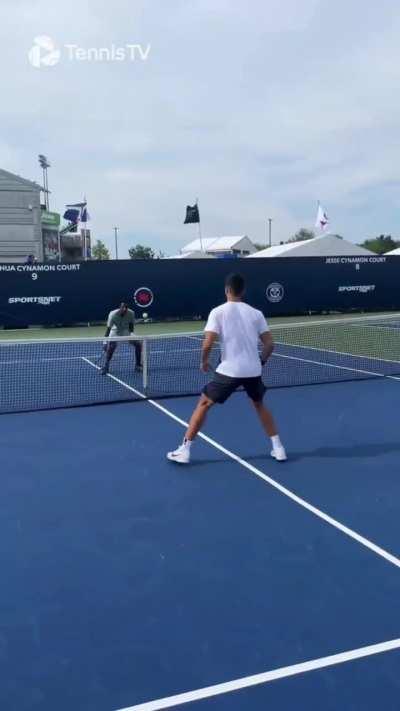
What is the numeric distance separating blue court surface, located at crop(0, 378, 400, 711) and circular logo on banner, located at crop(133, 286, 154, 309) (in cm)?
1400

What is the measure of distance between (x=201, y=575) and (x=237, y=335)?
2.29 metres

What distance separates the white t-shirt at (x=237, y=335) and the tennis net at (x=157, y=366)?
3.20 metres

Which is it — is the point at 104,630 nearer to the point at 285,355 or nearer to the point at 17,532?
the point at 17,532

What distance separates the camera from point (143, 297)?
20469 millimetres

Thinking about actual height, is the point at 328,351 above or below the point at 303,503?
above

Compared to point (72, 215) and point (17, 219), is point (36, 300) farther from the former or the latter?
point (17, 219)

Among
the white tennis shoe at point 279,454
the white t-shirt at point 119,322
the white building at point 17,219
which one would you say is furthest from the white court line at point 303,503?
the white building at point 17,219

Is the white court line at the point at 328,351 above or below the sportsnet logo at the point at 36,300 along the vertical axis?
below

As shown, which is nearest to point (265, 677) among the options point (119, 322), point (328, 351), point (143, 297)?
point (119, 322)

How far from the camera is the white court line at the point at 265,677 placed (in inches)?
101

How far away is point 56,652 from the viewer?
2.89m

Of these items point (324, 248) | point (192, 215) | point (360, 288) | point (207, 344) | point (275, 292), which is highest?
point (192, 215)

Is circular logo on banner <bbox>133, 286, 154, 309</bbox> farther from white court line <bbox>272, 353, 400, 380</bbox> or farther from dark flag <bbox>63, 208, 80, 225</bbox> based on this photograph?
dark flag <bbox>63, 208, 80, 225</bbox>

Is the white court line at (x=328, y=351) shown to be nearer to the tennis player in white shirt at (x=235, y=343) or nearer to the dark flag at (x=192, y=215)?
the tennis player in white shirt at (x=235, y=343)
